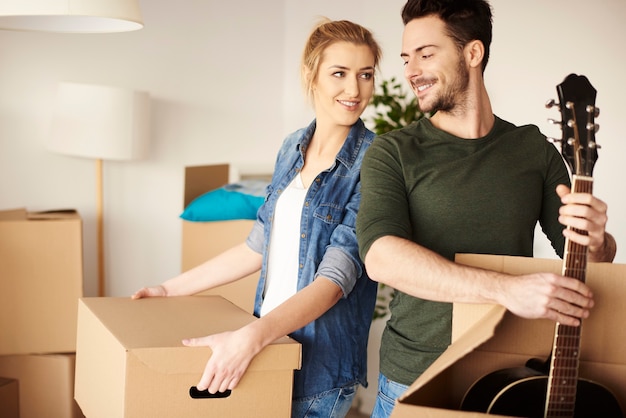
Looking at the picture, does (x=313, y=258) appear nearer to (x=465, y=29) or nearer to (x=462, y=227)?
(x=462, y=227)

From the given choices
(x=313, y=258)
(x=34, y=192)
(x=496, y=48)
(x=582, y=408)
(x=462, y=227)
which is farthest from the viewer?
(x=34, y=192)

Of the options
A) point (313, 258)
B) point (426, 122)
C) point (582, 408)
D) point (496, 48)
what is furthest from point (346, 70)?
point (496, 48)

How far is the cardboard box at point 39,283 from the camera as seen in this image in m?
3.01

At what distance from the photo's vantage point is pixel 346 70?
183 cm

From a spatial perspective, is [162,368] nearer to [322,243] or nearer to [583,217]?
[322,243]

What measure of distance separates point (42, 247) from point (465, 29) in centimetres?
193

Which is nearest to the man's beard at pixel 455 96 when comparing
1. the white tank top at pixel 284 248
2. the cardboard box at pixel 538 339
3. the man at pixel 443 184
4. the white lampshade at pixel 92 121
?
the man at pixel 443 184

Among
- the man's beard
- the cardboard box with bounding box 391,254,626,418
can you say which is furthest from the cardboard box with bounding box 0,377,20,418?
the cardboard box with bounding box 391,254,626,418

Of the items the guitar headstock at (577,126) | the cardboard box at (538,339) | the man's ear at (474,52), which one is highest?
the man's ear at (474,52)

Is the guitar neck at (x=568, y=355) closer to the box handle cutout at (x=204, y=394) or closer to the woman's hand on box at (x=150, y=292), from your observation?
the box handle cutout at (x=204, y=394)

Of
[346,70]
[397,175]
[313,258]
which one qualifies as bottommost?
[313,258]

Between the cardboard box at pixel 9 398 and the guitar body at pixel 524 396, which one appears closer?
the guitar body at pixel 524 396

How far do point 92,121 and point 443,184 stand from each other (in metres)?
2.48

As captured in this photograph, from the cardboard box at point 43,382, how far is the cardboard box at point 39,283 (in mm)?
44
